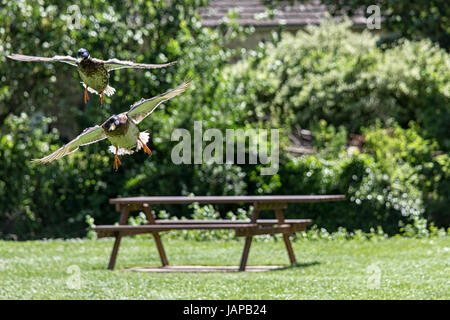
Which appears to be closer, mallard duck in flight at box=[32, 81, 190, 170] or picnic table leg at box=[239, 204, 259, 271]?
mallard duck in flight at box=[32, 81, 190, 170]

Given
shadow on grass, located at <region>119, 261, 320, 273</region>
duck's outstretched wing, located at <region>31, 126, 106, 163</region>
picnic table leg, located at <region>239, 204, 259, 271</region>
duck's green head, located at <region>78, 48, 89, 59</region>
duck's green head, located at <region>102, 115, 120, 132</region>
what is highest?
duck's green head, located at <region>78, 48, 89, 59</region>

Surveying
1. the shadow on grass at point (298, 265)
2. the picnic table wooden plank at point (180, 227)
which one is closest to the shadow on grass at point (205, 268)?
the shadow on grass at point (298, 265)

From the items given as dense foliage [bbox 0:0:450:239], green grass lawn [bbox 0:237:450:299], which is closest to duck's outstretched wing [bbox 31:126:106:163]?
green grass lawn [bbox 0:237:450:299]

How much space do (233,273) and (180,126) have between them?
15.2 feet

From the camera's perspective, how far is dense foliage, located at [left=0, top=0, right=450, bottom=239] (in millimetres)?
12117

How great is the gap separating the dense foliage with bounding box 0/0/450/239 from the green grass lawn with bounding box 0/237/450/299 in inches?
47.0

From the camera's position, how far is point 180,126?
41.4 ft

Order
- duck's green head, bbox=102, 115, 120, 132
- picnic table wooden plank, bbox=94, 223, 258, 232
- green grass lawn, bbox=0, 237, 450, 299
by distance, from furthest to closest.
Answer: picnic table wooden plank, bbox=94, 223, 258, 232 < green grass lawn, bbox=0, 237, 450, 299 < duck's green head, bbox=102, 115, 120, 132

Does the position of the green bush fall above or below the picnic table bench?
above

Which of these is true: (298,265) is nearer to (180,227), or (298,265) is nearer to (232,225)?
(232,225)

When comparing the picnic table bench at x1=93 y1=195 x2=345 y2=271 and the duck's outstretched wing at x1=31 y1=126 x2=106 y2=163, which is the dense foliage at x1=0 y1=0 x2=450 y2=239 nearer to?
the picnic table bench at x1=93 y1=195 x2=345 y2=271

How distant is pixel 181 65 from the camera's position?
12906 millimetres

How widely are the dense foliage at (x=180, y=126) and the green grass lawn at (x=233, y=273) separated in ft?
3.92

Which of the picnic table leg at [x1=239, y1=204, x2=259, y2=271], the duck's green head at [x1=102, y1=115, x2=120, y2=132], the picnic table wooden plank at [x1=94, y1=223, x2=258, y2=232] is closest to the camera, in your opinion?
the duck's green head at [x1=102, y1=115, x2=120, y2=132]
